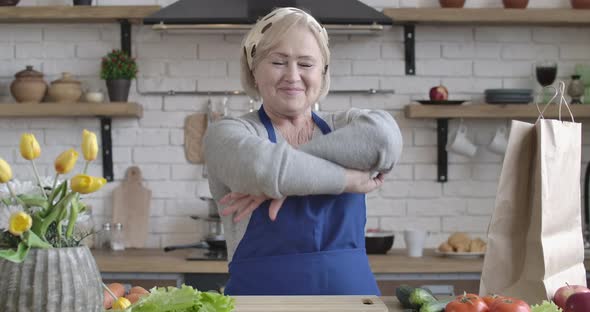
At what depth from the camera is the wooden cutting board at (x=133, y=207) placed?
14.4 ft

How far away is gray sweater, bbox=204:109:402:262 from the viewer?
1939 mm

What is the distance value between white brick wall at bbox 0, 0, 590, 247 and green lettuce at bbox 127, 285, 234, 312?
284 cm

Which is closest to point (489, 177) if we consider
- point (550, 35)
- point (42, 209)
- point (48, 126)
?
point (550, 35)

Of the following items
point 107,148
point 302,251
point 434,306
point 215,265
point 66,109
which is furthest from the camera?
point 107,148

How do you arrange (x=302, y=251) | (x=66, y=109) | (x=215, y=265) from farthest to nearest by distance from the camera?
(x=66, y=109) < (x=215, y=265) < (x=302, y=251)

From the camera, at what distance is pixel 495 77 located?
4.53 m

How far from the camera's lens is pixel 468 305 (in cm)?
168

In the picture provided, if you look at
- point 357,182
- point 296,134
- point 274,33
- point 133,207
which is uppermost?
point 274,33

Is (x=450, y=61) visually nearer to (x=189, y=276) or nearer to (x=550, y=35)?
(x=550, y=35)

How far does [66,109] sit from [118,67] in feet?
1.00

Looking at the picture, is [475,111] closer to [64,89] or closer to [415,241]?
[415,241]

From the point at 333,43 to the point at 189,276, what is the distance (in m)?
1.37

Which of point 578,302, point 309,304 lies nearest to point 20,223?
point 309,304

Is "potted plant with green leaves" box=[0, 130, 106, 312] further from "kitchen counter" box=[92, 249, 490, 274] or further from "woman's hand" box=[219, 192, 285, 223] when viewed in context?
"kitchen counter" box=[92, 249, 490, 274]
